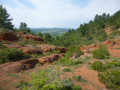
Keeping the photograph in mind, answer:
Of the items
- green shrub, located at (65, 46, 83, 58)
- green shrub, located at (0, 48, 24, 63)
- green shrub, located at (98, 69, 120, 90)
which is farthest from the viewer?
green shrub, located at (65, 46, 83, 58)

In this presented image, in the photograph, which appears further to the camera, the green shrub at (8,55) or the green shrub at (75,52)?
the green shrub at (75,52)

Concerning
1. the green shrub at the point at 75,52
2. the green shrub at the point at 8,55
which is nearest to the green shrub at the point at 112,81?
the green shrub at the point at 75,52

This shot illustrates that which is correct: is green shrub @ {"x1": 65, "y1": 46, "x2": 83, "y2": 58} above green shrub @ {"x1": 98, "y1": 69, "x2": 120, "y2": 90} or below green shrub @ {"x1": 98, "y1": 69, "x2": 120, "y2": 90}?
above

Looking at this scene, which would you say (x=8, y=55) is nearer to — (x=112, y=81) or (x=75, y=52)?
(x=75, y=52)

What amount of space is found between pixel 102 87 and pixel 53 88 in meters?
2.88

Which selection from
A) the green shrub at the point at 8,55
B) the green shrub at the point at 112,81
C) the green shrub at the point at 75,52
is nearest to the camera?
the green shrub at the point at 112,81

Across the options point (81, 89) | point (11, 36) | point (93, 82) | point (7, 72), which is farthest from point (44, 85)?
point (11, 36)

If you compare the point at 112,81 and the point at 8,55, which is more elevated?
the point at 8,55

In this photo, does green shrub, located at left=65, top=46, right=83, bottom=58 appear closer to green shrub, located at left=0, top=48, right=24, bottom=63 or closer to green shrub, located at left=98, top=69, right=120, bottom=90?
green shrub, located at left=0, top=48, right=24, bottom=63

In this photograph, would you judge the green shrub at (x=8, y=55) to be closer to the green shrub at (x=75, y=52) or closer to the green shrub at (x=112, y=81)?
the green shrub at (x=75, y=52)

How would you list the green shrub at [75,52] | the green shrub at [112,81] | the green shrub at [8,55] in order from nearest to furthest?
the green shrub at [112,81] < the green shrub at [8,55] < the green shrub at [75,52]

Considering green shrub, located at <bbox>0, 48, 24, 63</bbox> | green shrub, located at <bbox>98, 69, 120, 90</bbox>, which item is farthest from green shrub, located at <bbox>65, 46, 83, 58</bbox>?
green shrub, located at <bbox>98, 69, 120, 90</bbox>

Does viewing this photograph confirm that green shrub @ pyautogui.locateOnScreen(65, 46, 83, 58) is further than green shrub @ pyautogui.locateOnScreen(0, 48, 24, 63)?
Yes

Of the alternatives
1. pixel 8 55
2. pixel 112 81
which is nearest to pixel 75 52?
pixel 112 81
